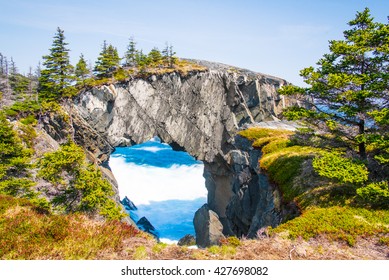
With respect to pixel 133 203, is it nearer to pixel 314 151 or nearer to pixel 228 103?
pixel 228 103

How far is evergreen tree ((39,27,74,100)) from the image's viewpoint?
45.3m

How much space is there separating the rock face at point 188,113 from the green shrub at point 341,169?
1521 inches

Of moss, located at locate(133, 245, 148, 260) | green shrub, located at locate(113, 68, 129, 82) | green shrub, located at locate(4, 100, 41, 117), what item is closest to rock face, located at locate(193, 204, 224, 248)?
green shrub, located at locate(113, 68, 129, 82)

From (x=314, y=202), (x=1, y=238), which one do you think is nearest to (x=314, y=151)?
(x=314, y=202)

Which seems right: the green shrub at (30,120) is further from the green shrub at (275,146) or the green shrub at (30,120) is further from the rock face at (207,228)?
the rock face at (207,228)

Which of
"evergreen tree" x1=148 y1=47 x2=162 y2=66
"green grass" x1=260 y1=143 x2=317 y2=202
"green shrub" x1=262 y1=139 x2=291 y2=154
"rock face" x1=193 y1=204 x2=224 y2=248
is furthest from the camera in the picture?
"evergreen tree" x1=148 y1=47 x2=162 y2=66

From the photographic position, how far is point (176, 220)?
6750 cm

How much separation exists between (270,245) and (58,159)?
37.8 feet

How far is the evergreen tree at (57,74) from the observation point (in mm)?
45281

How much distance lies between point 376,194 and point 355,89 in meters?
5.51

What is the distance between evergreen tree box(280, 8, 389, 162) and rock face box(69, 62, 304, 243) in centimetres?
3778

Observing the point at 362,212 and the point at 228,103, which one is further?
the point at 228,103

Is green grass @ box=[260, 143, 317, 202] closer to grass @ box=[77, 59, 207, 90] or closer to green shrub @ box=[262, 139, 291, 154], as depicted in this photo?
green shrub @ box=[262, 139, 291, 154]
